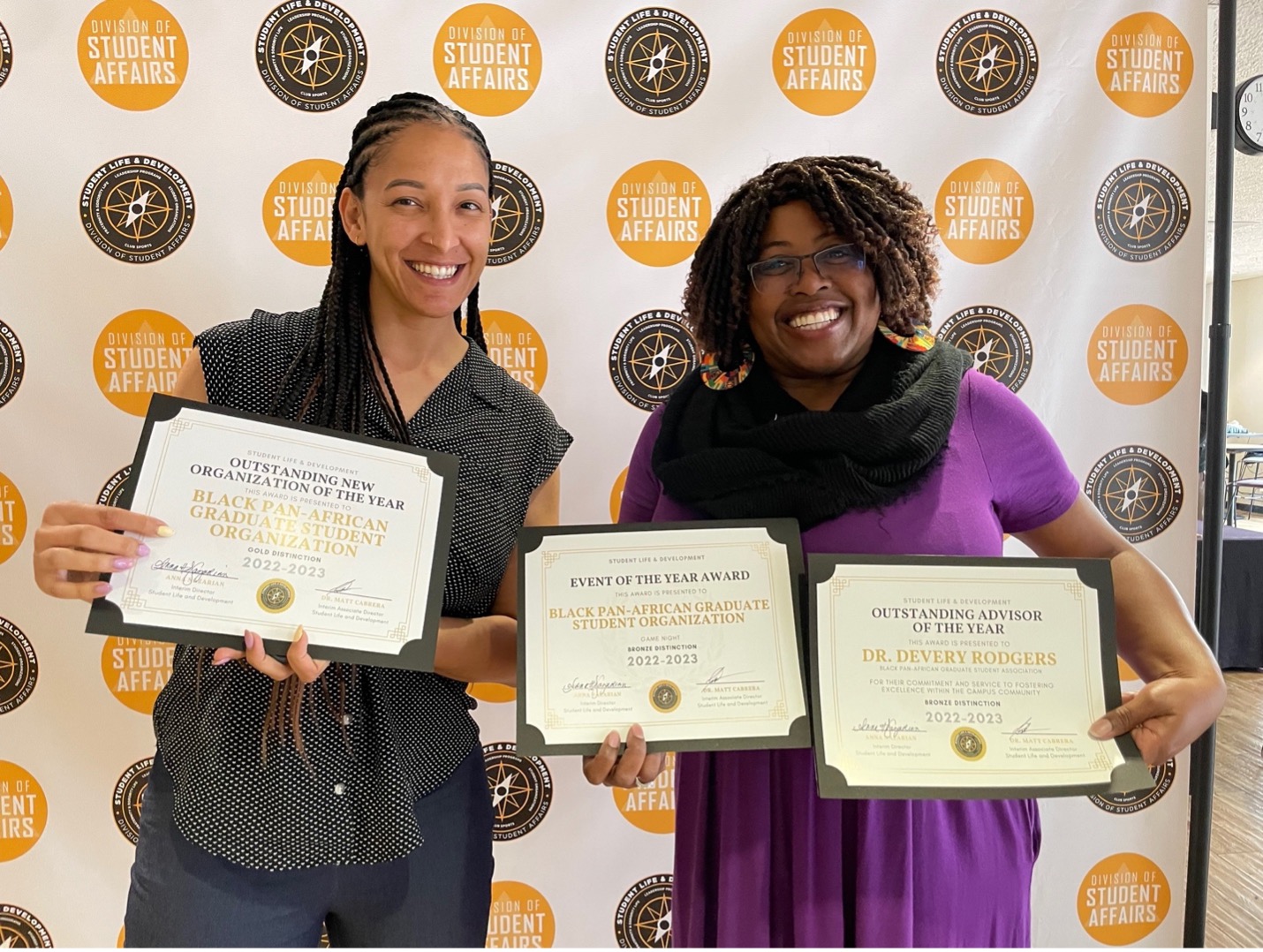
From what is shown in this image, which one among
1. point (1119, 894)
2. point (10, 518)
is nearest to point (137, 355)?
point (10, 518)

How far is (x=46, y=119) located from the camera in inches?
66.4

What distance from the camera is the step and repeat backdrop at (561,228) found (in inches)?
67.1

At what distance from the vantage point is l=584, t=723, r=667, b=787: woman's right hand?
1056 millimetres

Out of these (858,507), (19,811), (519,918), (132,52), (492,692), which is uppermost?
(132,52)

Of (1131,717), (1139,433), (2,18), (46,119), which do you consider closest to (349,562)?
(1131,717)

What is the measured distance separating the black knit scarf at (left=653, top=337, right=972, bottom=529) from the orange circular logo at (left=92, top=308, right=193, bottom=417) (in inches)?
46.0

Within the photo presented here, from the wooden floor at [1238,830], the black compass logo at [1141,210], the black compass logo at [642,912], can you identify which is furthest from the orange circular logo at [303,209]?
the wooden floor at [1238,830]

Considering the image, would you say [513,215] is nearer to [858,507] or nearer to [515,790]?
[858,507]

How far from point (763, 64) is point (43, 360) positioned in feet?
5.51

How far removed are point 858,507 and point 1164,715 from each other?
486 mm

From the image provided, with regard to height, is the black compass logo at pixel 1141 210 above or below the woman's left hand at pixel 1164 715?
above

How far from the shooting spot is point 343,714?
3.87 ft

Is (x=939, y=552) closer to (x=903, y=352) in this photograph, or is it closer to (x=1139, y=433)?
(x=903, y=352)
